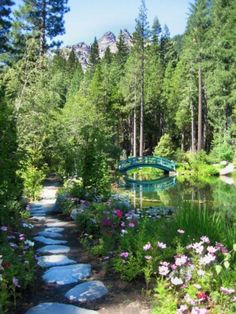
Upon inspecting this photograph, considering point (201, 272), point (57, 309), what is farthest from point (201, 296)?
point (57, 309)

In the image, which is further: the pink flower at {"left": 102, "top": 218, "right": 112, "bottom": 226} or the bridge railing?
the bridge railing

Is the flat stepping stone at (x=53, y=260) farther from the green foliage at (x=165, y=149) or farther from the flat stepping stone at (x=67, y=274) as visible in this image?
the green foliage at (x=165, y=149)

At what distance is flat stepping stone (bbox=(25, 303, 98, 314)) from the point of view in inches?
146

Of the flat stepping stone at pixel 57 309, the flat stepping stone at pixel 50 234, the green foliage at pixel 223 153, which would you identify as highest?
the green foliage at pixel 223 153

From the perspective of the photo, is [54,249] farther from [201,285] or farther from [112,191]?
[112,191]

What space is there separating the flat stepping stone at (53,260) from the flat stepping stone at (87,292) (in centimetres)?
90

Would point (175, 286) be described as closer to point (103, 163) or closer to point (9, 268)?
point (9, 268)

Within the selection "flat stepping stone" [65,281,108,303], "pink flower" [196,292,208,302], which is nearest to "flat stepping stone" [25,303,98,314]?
"flat stepping stone" [65,281,108,303]

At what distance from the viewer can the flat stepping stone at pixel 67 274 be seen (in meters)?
4.59

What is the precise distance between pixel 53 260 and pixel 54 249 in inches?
25.4

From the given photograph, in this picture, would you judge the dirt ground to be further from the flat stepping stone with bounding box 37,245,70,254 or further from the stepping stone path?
the flat stepping stone with bounding box 37,245,70,254

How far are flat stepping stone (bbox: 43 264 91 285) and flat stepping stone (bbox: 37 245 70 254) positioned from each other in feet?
2.59

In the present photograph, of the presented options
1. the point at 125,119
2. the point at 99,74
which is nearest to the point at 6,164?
the point at 99,74

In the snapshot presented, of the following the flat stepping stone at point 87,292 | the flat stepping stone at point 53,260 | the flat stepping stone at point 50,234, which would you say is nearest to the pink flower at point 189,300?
the flat stepping stone at point 87,292
